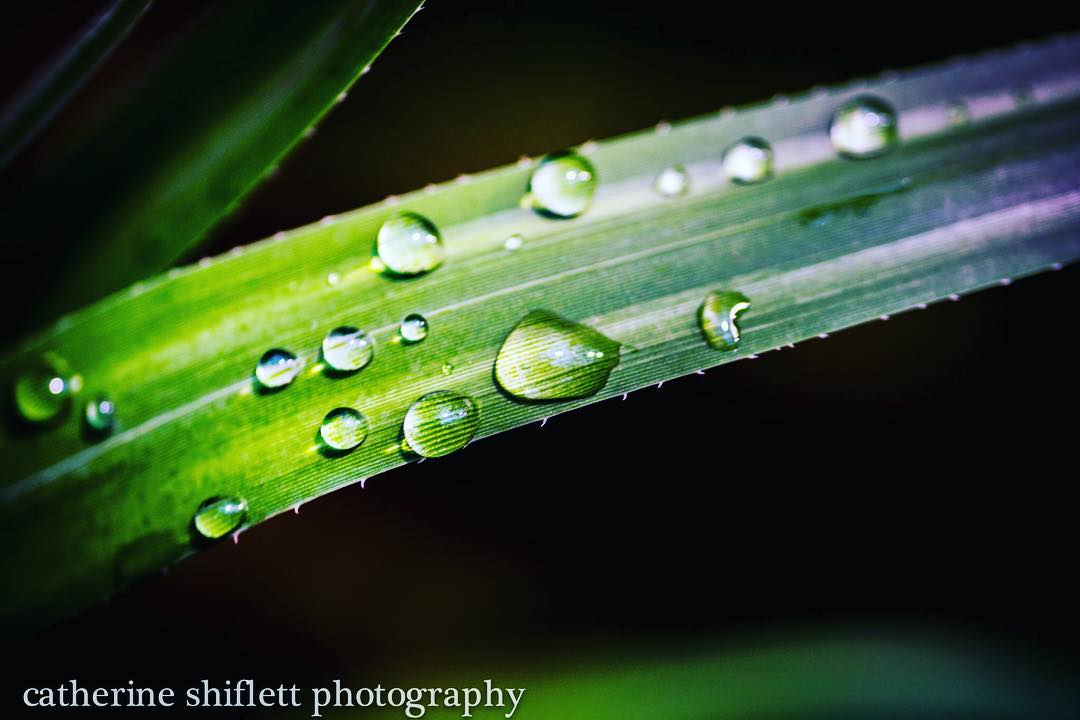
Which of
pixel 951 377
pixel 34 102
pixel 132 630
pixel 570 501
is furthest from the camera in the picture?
pixel 951 377

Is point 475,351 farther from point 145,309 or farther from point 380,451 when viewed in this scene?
point 145,309

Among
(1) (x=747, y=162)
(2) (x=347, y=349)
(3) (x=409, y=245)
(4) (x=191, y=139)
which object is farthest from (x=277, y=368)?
(1) (x=747, y=162)

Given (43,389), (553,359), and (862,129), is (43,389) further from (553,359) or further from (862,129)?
(862,129)

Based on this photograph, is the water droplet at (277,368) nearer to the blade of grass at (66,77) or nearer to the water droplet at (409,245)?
the water droplet at (409,245)

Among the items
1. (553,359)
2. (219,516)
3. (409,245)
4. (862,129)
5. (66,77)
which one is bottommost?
(219,516)

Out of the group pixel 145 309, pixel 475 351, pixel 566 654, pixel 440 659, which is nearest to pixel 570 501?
pixel 566 654
